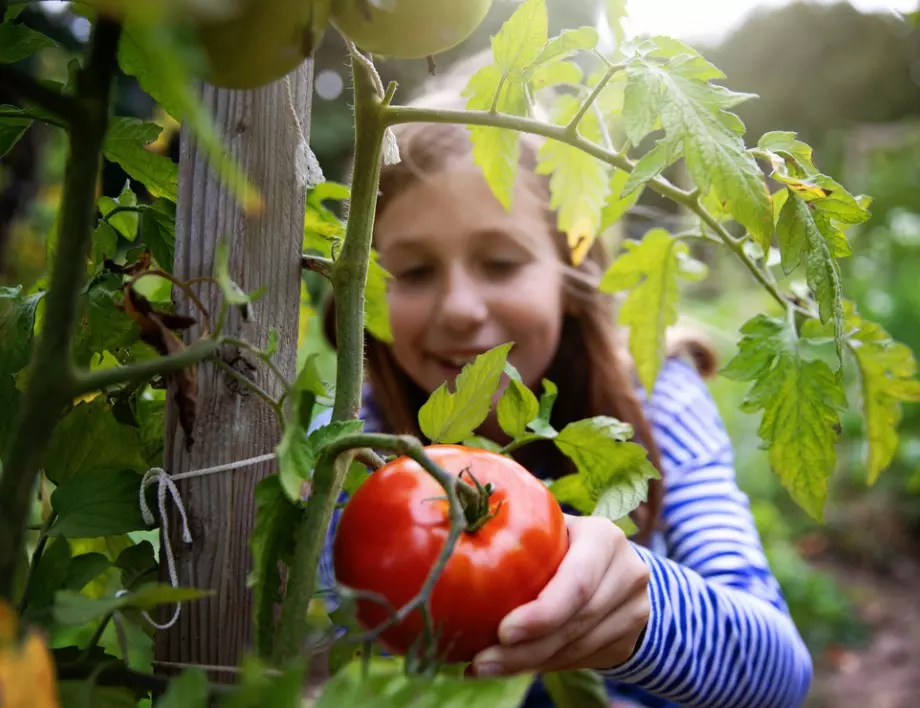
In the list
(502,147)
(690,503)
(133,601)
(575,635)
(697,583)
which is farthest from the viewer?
(690,503)

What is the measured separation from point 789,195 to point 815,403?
154 mm

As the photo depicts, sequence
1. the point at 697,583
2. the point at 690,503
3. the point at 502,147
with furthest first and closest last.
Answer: the point at 690,503 < the point at 697,583 < the point at 502,147

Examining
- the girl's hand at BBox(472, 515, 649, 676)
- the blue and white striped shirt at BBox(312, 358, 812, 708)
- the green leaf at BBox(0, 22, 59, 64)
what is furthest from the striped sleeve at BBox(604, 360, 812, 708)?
the green leaf at BBox(0, 22, 59, 64)

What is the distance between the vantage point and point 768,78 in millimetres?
11234

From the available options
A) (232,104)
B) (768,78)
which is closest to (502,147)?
(232,104)

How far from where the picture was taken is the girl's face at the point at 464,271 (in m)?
1.07

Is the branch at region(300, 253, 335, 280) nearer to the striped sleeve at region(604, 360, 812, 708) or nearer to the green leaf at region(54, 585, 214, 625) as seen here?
the green leaf at region(54, 585, 214, 625)

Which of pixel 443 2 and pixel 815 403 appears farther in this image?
pixel 815 403

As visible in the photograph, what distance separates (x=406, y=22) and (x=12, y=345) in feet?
0.98

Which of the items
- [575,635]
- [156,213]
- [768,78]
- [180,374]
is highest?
[768,78]

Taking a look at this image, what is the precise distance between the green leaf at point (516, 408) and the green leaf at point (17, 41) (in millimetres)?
352

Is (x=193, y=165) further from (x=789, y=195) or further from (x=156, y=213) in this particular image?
(x=789, y=195)

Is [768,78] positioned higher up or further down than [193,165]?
higher up

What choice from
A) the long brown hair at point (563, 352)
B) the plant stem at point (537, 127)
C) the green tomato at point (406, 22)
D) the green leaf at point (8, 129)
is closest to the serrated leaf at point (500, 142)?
the plant stem at point (537, 127)
